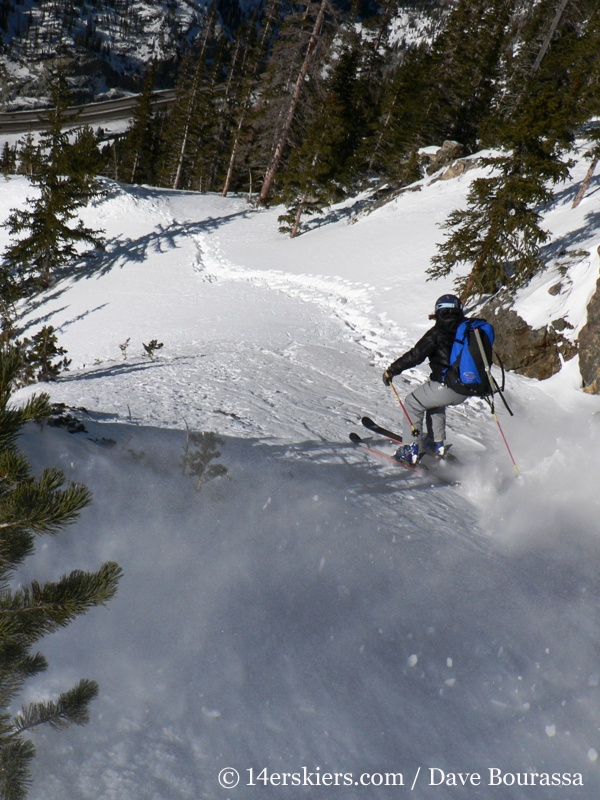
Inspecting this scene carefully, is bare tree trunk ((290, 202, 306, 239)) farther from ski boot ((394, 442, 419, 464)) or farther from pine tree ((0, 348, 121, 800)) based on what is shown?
pine tree ((0, 348, 121, 800))

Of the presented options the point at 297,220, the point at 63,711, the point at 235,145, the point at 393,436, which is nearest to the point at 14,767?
the point at 63,711

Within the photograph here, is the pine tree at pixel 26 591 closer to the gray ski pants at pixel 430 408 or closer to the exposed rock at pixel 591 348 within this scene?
the gray ski pants at pixel 430 408

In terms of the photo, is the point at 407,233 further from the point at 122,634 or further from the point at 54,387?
the point at 122,634

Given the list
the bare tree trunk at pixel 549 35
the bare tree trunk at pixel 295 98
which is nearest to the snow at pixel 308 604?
the bare tree trunk at pixel 295 98

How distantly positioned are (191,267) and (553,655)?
79.7 feet

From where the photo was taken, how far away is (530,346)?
1249 centimetres

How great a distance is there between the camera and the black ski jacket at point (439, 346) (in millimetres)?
6258

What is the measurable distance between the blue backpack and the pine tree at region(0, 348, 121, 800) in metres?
4.99

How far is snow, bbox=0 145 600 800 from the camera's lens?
113 inches

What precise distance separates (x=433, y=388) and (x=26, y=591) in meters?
5.52

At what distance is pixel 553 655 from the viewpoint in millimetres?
4055

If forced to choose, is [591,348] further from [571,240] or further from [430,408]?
[571,240]

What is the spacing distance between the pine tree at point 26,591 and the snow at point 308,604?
0.33m

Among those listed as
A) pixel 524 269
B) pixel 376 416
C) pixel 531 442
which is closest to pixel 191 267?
pixel 524 269
